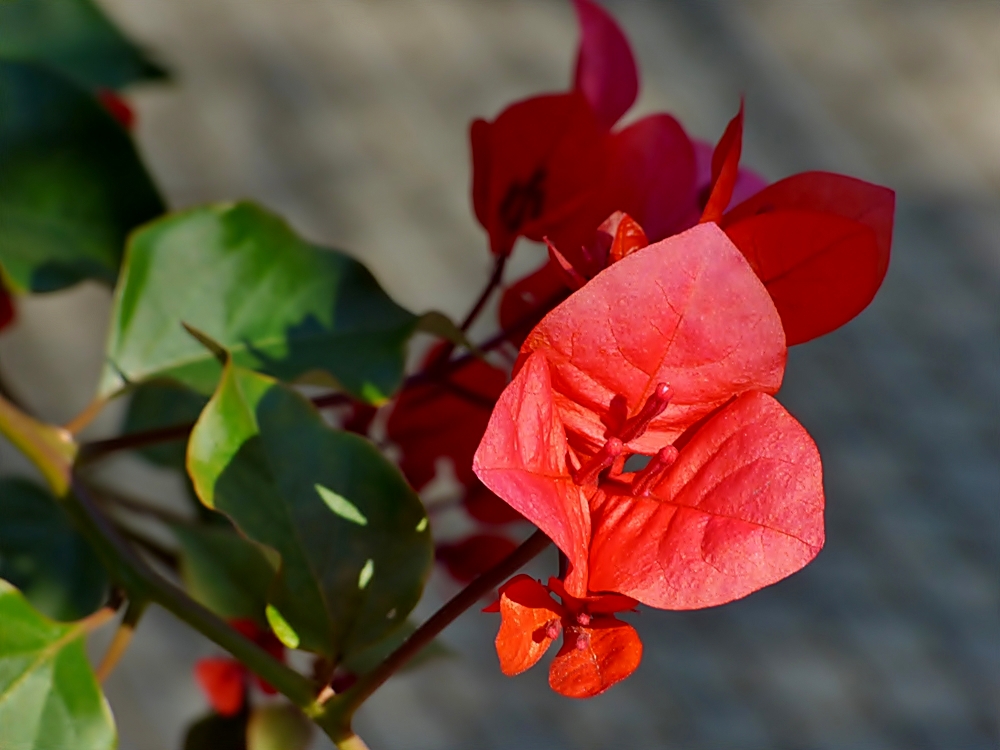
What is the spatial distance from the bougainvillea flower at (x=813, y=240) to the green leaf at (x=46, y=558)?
1.20 feet

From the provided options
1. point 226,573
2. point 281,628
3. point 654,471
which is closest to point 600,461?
point 654,471

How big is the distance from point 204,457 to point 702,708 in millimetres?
1389

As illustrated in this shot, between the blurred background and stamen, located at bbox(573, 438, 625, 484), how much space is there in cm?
118

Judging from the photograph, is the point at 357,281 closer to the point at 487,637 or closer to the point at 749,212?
the point at 749,212

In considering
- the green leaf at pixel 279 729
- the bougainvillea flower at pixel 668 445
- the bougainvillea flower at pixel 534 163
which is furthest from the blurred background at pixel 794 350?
the bougainvillea flower at pixel 668 445

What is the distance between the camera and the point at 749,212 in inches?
11.4

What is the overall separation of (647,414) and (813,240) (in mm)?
68

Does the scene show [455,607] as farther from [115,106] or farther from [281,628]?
[115,106]

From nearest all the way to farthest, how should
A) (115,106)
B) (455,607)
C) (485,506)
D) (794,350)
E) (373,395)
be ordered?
(455,607) → (373,395) → (485,506) → (115,106) → (794,350)

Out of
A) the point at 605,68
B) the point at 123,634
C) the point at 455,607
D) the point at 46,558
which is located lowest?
the point at 46,558

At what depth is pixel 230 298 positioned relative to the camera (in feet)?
1.35

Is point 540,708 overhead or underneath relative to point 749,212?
underneath

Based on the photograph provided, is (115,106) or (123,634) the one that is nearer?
(123,634)

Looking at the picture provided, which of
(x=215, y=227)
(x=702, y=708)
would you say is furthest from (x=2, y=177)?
(x=702, y=708)
